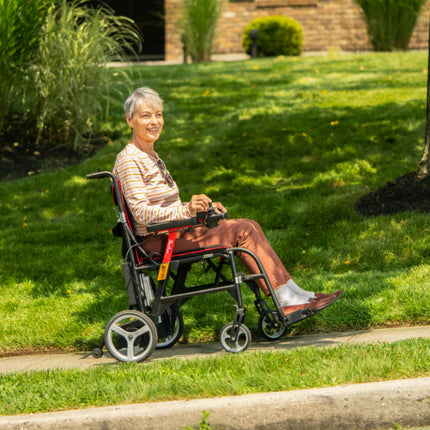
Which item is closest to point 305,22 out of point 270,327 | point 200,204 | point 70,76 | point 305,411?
point 70,76

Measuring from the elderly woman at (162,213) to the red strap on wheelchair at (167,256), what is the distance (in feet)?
0.37

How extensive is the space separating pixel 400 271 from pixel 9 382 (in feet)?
10.5

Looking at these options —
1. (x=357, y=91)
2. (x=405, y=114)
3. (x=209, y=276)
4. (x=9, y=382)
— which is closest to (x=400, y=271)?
(x=209, y=276)

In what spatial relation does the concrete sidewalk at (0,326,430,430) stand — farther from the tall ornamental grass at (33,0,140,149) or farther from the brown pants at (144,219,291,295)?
the tall ornamental grass at (33,0,140,149)

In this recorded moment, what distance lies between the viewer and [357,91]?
12.0 meters

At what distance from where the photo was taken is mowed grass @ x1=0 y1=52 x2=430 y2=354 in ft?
17.1

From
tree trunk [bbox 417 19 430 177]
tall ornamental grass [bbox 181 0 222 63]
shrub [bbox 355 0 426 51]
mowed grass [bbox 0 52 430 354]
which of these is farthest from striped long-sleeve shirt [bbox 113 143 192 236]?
shrub [bbox 355 0 426 51]

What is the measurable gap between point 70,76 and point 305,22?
14604mm

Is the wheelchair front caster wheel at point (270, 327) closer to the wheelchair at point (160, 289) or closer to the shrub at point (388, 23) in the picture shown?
the wheelchair at point (160, 289)

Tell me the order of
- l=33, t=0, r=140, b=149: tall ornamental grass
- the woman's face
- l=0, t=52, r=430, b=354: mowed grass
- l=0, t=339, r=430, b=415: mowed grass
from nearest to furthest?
l=0, t=339, r=430, b=415: mowed grass, the woman's face, l=0, t=52, r=430, b=354: mowed grass, l=33, t=0, r=140, b=149: tall ornamental grass

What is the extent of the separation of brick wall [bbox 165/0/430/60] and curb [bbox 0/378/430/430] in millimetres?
20322

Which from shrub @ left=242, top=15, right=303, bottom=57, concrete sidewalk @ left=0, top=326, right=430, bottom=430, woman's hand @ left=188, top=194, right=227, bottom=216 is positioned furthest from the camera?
shrub @ left=242, top=15, right=303, bottom=57

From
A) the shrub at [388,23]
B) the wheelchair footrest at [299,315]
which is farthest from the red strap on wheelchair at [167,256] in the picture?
the shrub at [388,23]

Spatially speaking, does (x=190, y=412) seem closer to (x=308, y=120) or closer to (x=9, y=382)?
(x=9, y=382)
